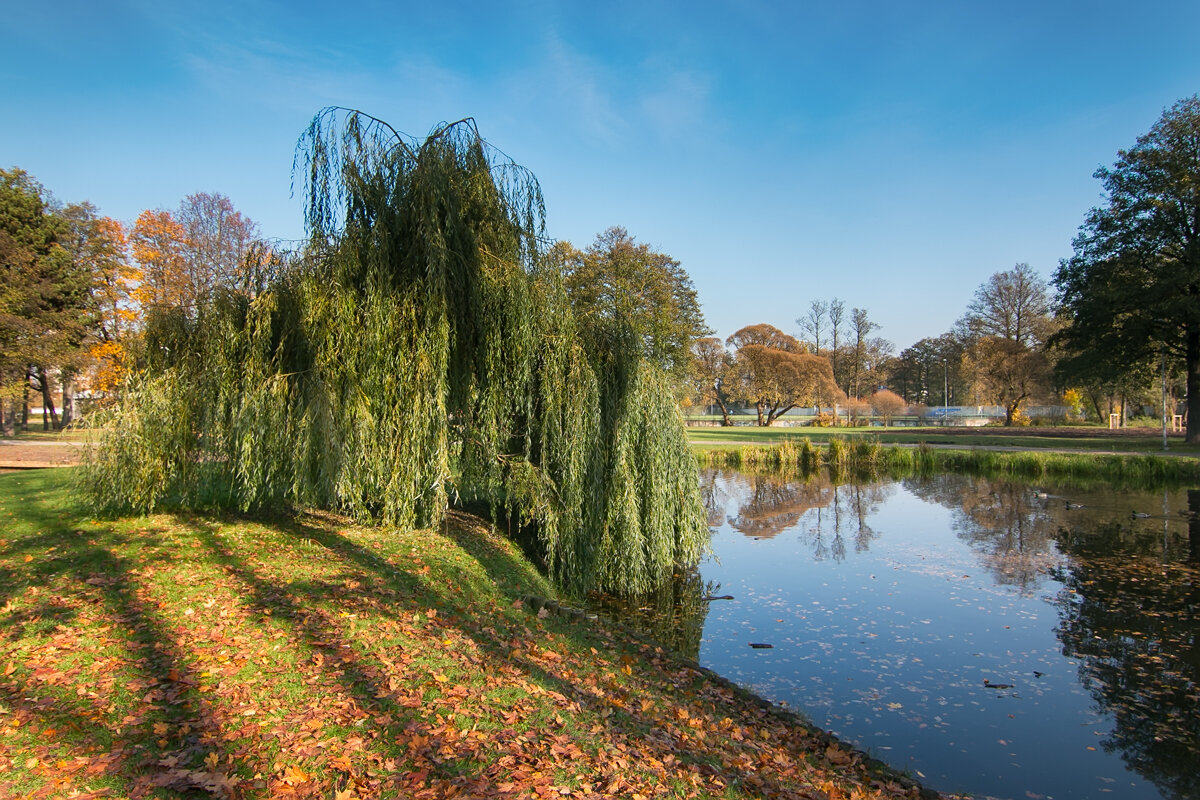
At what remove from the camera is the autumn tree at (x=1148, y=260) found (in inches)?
1176

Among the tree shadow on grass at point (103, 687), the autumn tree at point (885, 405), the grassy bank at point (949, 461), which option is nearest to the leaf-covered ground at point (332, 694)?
the tree shadow on grass at point (103, 687)

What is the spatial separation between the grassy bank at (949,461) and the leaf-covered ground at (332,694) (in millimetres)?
23654

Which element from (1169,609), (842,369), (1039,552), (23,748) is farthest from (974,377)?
(23,748)

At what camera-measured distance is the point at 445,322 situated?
8641 millimetres

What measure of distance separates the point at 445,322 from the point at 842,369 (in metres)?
67.1

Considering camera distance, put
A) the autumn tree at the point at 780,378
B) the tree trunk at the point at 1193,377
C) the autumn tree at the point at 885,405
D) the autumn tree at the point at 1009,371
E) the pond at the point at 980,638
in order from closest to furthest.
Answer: the pond at the point at 980,638, the tree trunk at the point at 1193,377, the autumn tree at the point at 1009,371, the autumn tree at the point at 780,378, the autumn tree at the point at 885,405

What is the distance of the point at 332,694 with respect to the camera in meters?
4.66

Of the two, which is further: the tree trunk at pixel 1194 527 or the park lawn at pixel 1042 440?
the park lawn at pixel 1042 440

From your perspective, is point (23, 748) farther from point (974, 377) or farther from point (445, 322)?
point (974, 377)

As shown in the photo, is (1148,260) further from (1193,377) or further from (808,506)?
(808,506)

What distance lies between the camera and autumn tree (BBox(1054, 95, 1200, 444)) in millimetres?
29875

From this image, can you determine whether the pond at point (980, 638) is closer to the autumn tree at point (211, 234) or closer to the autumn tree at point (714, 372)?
the autumn tree at point (211, 234)

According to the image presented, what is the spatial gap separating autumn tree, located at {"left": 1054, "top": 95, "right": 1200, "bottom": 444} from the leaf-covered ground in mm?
33940

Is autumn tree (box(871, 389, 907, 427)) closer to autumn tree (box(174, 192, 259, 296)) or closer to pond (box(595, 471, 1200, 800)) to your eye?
pond (box(595, 471, 1200, 800))
